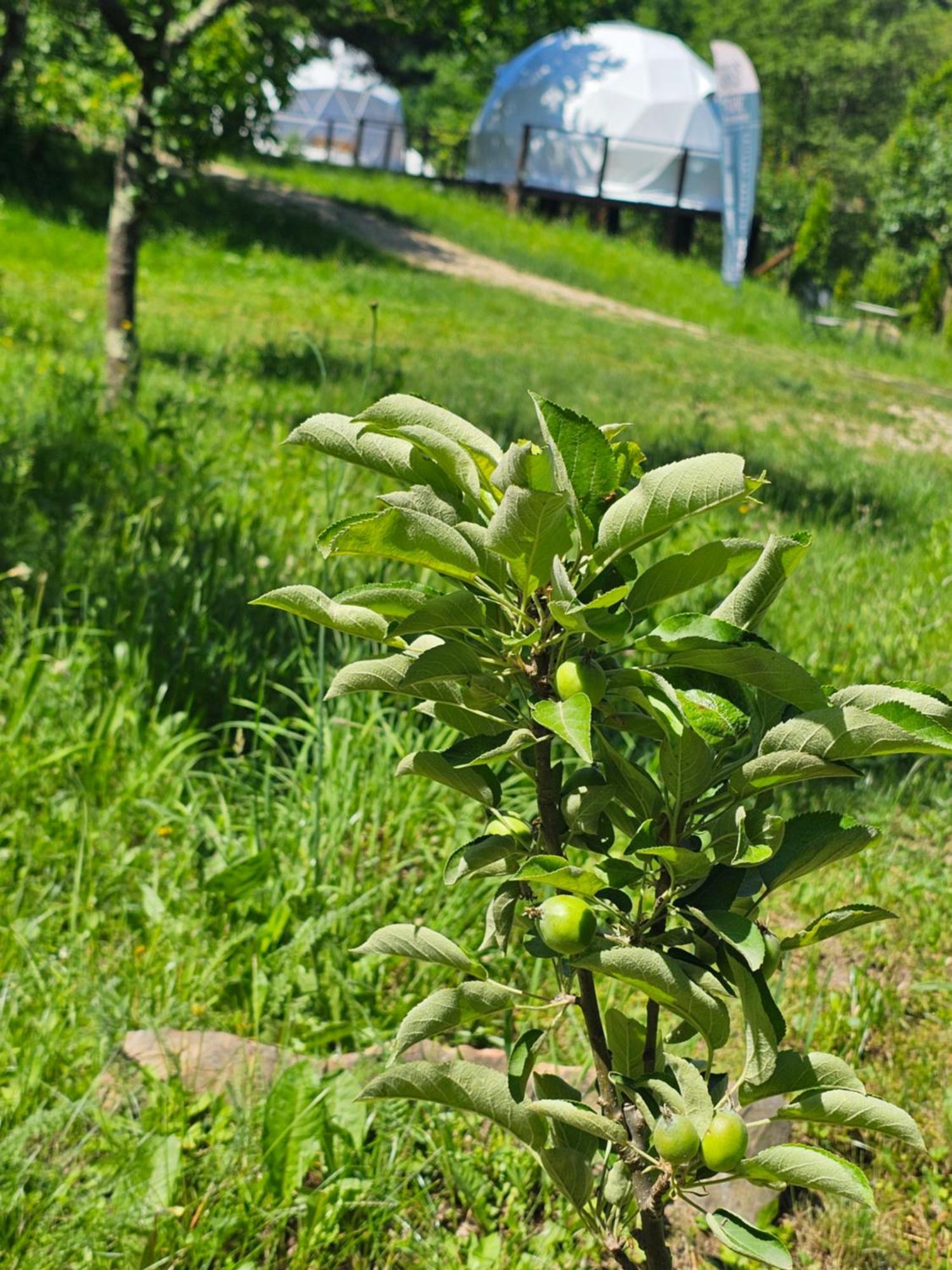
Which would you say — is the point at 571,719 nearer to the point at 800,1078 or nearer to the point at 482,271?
the point at 800,1078

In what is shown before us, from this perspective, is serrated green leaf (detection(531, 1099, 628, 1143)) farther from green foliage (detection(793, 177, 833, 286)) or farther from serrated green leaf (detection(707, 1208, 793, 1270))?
green foliage (detection(793, 177, 833, 286))

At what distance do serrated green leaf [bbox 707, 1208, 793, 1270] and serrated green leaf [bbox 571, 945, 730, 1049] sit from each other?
A: 0.51 feet

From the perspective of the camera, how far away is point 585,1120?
3.35ft

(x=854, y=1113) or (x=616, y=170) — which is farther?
(x=616, y=170)

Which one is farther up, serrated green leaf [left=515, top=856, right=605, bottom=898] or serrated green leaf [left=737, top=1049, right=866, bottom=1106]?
serrated green leaf [left=515, top=856, right=605, bottom=898]

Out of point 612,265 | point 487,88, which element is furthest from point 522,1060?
point 487,88

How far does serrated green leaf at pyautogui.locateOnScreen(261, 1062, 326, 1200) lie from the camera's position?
1.71 meters

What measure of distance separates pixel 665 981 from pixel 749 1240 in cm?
25

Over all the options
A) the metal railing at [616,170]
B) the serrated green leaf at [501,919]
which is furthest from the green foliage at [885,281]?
the serrated green leaf at [501,919]

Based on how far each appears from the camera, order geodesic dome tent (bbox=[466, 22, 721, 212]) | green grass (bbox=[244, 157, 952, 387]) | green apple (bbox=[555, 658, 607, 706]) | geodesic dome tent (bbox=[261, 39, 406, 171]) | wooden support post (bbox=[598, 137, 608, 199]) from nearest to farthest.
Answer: green apple (bbox=[555, 658, 607, 706]) → green grass (bbox=[244, 157, 952, 387]) → wooden support post (bbox=[598, 137, 608, 199]) → geodesic dome tent (bbox=[466, 22, 721, 212]) → geodesic dome tent (bbox=[261, 39, 406, 171])

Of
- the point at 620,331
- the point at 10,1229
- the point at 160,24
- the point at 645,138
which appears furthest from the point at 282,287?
the point at 645,138

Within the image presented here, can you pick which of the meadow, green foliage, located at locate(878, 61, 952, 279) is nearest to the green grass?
green foliage, located at locate(878, 61, 952, 279)

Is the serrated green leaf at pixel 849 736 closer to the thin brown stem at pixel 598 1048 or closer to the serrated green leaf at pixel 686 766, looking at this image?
the serrated green leaf at pixel 686 766

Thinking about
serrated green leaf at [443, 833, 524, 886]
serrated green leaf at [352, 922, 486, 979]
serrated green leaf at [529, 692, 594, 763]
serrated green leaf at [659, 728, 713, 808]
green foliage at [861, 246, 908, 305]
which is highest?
green foliage at [861, 246, 908, 305]
